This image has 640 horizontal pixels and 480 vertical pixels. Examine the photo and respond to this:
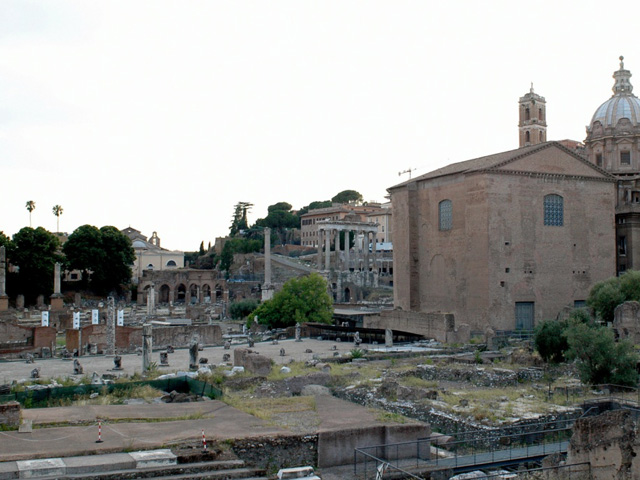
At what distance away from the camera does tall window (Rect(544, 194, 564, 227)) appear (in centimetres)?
4050

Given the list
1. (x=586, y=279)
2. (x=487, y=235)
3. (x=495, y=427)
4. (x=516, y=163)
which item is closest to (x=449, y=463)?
(x=495, y=427)

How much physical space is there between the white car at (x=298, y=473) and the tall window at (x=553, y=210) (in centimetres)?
3242

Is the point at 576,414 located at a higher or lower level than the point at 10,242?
lower

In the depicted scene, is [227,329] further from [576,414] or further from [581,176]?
[576,414]

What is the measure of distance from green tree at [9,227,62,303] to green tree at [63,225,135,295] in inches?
175

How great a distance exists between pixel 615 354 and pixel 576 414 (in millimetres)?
4797

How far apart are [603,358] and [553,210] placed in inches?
847

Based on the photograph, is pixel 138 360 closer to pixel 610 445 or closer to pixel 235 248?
pixel 610 445

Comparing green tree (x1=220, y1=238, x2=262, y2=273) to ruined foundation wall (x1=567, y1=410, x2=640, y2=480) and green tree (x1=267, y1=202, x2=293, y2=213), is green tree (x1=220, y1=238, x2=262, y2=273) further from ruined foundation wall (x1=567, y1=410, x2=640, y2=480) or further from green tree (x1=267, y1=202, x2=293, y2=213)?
ruined foundation wall (x1=567, y1=410, x2=640, y2=480)

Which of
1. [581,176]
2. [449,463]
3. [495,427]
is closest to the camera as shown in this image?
[449,463]

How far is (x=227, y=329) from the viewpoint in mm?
44469

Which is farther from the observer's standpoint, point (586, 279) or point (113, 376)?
point (586, 279)

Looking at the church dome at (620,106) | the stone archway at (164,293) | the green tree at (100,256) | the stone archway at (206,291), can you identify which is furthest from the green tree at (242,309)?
the church dome at (620,106)

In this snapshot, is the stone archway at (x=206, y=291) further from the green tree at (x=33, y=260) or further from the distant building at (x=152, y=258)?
the green tree at (x=33, y=260)
